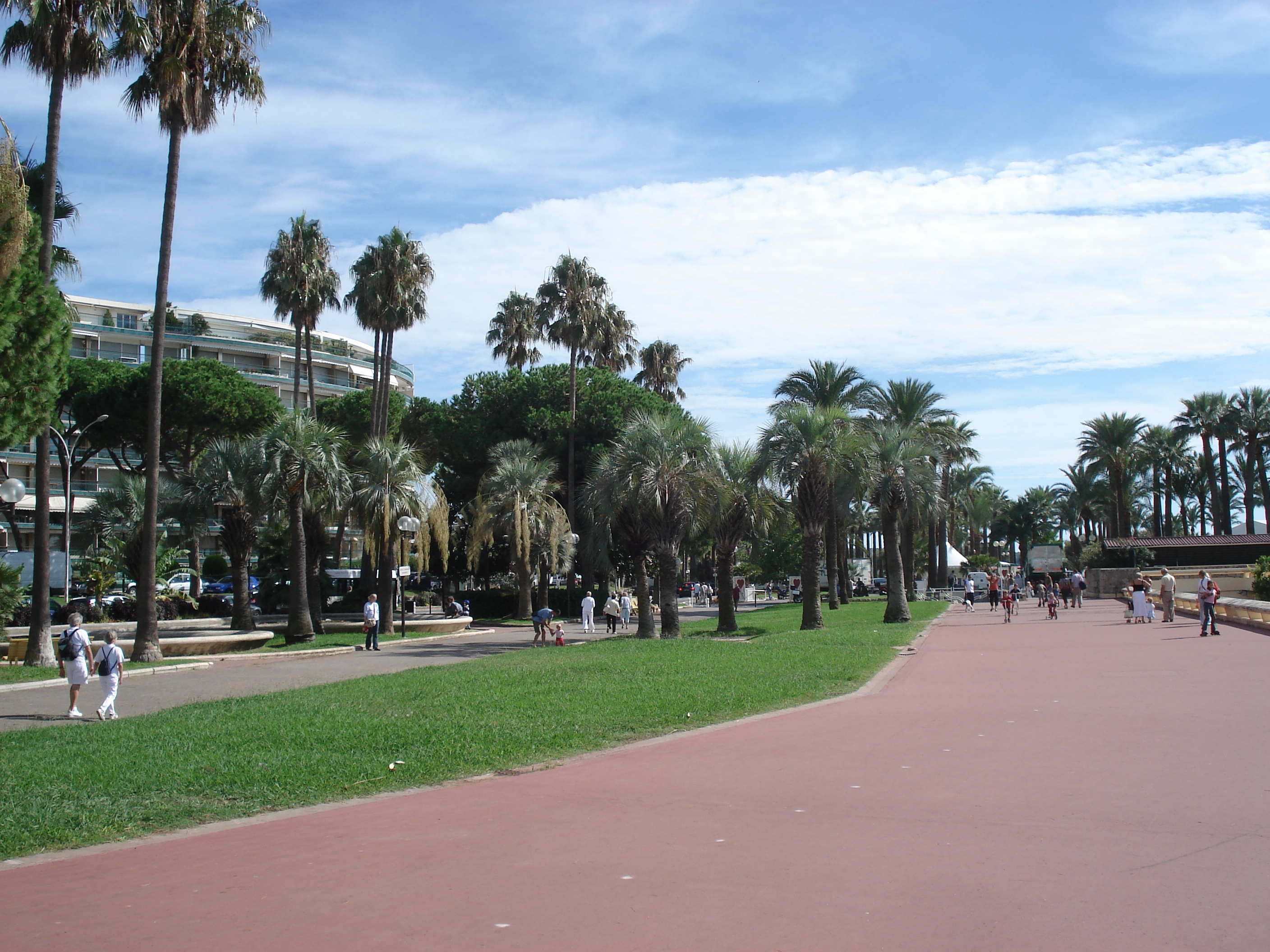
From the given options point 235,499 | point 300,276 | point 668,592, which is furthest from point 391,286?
point 668,592

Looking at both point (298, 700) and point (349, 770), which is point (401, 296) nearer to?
point (298, 700)

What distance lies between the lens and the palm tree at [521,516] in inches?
1534

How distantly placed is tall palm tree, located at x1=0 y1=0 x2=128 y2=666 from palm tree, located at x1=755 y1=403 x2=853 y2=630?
18.1m

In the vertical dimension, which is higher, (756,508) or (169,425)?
(169,425)

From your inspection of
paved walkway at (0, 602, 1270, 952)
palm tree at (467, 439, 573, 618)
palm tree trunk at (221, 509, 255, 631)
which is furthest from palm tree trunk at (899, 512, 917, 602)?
paved walkway at (0, 602, 1270, 952)

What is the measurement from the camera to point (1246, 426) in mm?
62344

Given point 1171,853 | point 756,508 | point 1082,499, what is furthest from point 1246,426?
point 1171,853

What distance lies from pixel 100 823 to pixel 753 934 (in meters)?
5.24

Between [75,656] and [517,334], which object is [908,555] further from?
[75,656]

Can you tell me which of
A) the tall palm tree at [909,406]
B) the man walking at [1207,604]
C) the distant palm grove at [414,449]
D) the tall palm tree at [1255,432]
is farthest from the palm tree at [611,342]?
the tall palm tree at [1255,432]

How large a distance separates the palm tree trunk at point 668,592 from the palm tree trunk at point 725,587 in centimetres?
210

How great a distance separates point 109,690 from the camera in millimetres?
13016

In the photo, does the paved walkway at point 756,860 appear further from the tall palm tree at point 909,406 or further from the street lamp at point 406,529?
the tall palm tree at point 909,406

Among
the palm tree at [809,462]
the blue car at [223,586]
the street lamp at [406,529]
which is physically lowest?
the blue car at [223,586]
